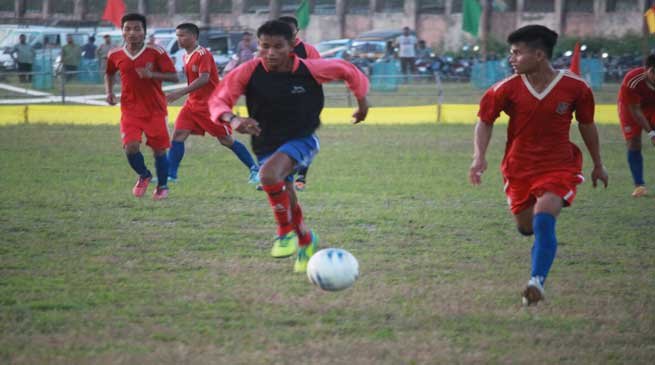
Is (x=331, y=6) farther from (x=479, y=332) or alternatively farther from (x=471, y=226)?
(x=479, y=332)

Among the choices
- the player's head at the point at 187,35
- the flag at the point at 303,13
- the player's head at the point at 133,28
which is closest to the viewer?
the player's head at the point at 133,28

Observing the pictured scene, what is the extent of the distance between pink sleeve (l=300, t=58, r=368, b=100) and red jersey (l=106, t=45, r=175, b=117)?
4.00 metres

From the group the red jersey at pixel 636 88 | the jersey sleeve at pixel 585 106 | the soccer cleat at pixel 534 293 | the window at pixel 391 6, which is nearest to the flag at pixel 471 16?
the red jersey at pixel 636 88

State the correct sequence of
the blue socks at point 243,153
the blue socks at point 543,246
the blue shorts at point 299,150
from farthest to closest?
the blue socks at point 243,153 → the blue shorts at point 299,150 → the blue socks at point 543,246

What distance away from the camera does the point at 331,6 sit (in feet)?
169

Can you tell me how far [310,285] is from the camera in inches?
255

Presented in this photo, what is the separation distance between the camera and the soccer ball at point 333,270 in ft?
19.3

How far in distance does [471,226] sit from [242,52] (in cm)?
1417

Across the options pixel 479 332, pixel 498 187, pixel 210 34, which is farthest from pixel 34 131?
pixel 210 34

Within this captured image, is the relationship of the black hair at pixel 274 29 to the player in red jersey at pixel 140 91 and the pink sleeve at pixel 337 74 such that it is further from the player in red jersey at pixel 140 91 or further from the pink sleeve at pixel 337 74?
the player in red jersey at pixel 140 91

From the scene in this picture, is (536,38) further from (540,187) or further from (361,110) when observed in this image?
(361,110)

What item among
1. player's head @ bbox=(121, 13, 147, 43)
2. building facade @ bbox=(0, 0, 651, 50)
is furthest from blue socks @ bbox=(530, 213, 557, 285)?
building facade @ bbox=(0, 0, 651, 50)

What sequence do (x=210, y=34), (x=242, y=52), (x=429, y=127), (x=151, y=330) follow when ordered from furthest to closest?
(x=210, y=34), (x=242, y=52), (x=429, y=127), (x=151, y=330)

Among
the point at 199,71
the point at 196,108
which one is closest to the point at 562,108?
the point at 199,71
